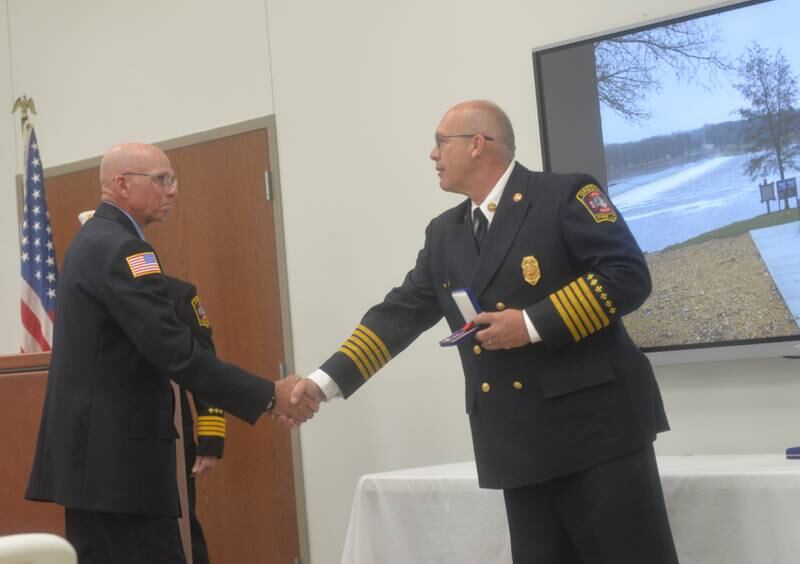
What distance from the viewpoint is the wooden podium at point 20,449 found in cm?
327

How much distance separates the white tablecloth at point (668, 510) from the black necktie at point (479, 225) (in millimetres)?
811

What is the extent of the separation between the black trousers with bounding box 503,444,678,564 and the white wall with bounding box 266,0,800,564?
1.72 meters

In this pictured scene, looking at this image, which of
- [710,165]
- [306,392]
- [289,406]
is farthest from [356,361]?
[710,165]

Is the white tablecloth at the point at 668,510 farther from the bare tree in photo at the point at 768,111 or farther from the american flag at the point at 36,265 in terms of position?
the american flag at the point at 36,265

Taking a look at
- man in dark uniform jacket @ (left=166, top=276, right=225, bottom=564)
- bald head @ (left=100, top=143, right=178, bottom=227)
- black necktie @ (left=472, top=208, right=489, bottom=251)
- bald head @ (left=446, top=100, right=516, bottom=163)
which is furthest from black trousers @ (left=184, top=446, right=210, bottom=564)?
bald head @ (left=446, top=100, right=516, bottom=163)

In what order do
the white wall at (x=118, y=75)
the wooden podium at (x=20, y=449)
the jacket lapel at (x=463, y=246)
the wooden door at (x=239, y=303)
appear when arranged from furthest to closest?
the white wall at (x=118, y=75), the wooden door at (x=239, y=303), the wooden podium at (x=20, y=449), the jacket lapel at (x=463, y=246)

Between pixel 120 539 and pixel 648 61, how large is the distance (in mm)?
2290

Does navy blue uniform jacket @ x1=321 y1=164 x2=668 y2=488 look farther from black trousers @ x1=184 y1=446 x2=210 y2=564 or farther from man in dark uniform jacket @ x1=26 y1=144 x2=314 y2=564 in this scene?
black trousers @ x1=184 y1=446 x2=210 y2=564

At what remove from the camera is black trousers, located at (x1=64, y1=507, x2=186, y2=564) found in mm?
2570

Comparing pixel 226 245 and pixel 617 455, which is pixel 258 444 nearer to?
pixel 226 245

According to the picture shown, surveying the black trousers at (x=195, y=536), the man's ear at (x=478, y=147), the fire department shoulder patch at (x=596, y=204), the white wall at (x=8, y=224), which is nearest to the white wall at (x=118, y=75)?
the white wall at (x=8, y=224)

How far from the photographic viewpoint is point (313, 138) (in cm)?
455

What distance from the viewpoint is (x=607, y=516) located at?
2.24m

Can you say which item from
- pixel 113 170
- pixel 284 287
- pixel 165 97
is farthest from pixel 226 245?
pixel 113 170
